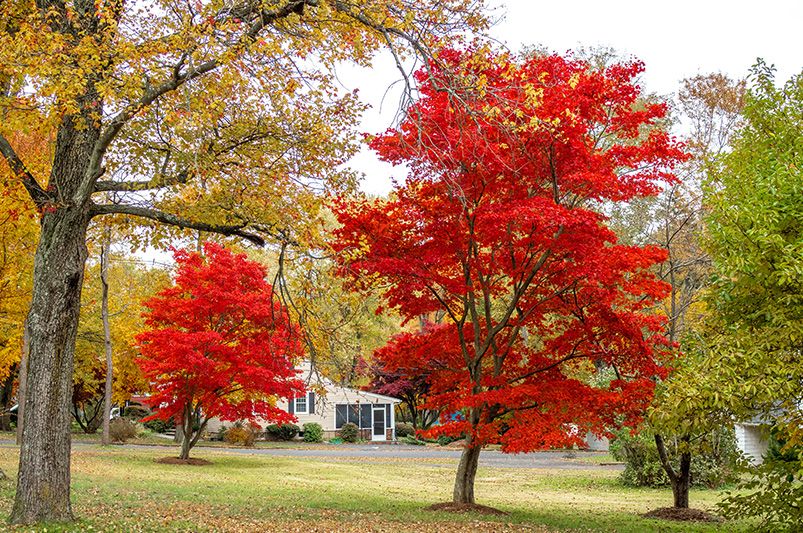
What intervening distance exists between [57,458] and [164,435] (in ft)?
111

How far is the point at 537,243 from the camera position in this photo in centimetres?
1215

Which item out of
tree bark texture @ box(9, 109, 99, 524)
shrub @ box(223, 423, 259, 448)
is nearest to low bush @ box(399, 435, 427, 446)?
shrub @ box(223, 423, 259, 448)

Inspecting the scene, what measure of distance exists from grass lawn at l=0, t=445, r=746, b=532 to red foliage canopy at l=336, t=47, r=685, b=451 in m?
1.85

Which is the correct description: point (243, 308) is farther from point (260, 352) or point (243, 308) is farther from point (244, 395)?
point (244, 395)

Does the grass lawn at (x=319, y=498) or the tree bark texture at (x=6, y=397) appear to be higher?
the tree bark texture at (x=6, y=397)

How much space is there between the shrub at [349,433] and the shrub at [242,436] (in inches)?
299

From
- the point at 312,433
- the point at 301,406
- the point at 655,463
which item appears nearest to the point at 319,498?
the point at 655,463

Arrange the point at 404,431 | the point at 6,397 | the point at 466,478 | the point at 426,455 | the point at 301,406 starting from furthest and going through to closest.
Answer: the point at 404,431 < the point at 301,406 < the point at 6,397 < the point at 426,455 < the point at 466,478

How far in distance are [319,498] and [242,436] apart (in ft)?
65.9

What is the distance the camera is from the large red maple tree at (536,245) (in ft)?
38.8

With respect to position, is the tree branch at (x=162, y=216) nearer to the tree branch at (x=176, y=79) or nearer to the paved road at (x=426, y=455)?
the tree branch at (x=176, y=79)

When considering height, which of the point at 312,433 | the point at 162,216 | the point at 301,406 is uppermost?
the point at 162,216

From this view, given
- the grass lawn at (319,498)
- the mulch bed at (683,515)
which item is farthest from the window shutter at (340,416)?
the mulch bed at (683,515)

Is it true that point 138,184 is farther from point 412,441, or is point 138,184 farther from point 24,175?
point 412,441
